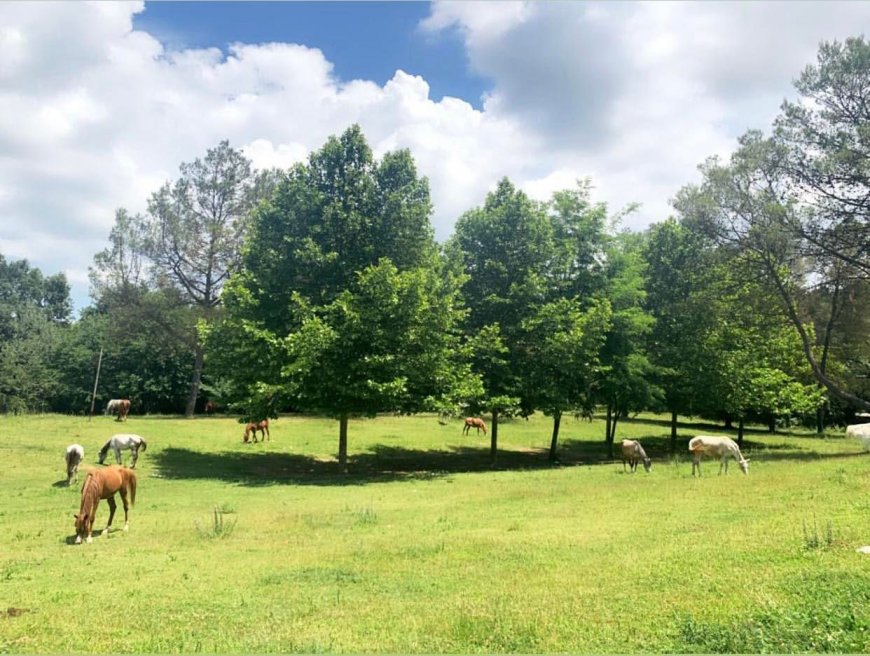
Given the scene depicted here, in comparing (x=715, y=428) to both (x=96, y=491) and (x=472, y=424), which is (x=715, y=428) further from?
(x=96, y=491)

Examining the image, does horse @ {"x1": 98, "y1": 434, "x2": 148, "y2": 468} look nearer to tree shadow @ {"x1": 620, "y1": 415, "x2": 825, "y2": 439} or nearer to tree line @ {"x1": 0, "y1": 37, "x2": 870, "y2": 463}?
tree line @ {"x1": 0, "y1": 37, "x2": 870, "y2": 463}

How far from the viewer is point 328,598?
28.3 ft

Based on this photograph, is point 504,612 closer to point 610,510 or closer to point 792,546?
point 792,546

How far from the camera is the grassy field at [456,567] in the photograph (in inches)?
273

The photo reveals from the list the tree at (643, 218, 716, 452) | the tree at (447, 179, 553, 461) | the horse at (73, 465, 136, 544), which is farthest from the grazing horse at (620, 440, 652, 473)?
the horse at (73, 465, 136, 544)

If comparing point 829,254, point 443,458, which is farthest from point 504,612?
point 443,458

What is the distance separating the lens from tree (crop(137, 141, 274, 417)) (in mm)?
46219

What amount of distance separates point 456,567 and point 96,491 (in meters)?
8.56

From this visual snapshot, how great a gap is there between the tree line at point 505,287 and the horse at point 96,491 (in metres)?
10.5

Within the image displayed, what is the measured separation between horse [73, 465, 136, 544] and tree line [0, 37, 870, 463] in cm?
1046

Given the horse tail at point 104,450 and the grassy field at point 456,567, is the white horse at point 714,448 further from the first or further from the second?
the horse tail at point 104,450

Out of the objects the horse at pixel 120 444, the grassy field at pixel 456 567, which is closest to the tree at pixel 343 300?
the horse at pixel 120 444

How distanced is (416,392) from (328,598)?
65.2 ft

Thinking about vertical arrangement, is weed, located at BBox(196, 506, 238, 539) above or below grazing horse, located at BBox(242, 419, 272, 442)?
below
